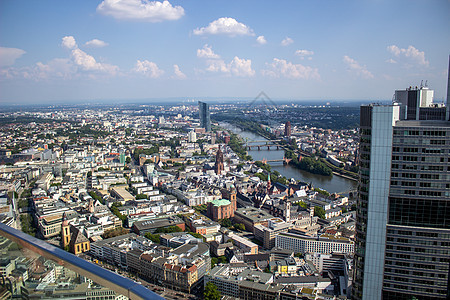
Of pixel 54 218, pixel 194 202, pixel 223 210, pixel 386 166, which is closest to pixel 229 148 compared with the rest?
pixel 194 202

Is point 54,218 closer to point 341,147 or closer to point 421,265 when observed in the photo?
point 421,265

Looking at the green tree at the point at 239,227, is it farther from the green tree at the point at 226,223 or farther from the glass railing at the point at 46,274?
the glass railing at the point at 46,274

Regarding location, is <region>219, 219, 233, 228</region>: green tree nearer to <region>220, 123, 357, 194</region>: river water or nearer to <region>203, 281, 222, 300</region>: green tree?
<region>203, 281, 222, 300</region>: green tree

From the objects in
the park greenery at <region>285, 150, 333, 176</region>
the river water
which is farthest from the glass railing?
the park greenery at <region>285, 150, 333, 176</region>

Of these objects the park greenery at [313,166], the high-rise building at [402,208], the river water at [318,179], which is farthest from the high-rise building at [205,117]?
the high-rise building at [402,208]

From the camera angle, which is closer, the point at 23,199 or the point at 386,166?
the point at 386,166

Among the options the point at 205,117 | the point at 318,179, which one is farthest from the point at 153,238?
the point at 205,117
